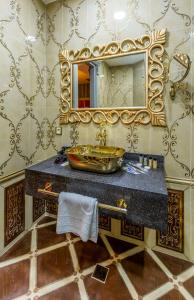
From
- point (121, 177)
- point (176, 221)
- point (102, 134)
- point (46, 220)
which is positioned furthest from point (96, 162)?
point (46, 220)

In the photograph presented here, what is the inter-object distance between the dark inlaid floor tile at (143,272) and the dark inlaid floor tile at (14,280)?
2.55 ft

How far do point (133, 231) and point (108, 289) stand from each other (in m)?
0.61

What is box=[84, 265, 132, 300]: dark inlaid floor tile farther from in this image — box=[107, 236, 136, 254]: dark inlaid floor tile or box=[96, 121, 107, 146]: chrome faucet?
box=[96, 121, 107, 146]: chrome faucet

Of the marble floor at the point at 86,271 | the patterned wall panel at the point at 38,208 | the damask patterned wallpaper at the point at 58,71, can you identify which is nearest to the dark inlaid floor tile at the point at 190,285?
the marble floor at the point at 86,271

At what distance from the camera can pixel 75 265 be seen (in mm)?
1542

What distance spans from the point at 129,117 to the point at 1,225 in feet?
4.82

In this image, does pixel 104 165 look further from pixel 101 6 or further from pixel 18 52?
pixel 101 6

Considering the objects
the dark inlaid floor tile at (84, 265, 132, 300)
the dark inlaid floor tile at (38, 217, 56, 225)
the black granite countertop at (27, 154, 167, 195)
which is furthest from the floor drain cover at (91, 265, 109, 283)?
the dark inlaid floor tile at (38, 217, 56, 225)

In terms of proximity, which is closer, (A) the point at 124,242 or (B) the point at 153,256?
(B) the point at 153,256

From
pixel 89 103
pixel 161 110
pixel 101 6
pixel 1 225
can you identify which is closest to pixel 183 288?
pixel 161 110

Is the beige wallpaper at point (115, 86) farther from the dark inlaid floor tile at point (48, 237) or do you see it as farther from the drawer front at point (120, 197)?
the dark inlaid floor tile at point (48, 237)

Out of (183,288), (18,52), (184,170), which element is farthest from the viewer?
(18,52)

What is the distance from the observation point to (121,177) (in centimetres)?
131

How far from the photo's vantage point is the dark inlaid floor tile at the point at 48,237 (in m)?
1.80
